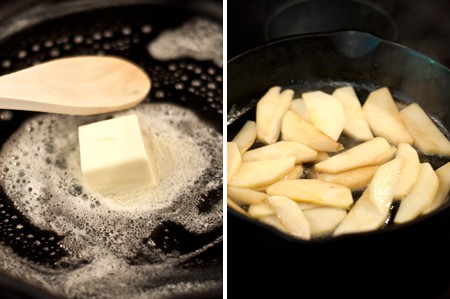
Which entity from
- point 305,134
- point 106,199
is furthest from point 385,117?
point 106,199

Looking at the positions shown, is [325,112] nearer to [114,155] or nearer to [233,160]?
[233,160]

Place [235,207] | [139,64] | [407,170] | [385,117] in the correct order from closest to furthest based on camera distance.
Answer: [235,207], [407,170], [385,117], [139,64]

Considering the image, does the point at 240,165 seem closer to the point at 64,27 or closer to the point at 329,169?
the point at 329,169

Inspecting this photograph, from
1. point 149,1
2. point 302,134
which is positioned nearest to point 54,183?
point 302,134

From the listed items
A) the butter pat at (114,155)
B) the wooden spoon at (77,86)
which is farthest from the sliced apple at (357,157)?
the wooden spoon at (77,86)

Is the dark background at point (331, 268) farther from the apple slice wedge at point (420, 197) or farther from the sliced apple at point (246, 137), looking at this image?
the sliced apple at point (246, 137)

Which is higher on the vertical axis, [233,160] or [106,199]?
[233,160]

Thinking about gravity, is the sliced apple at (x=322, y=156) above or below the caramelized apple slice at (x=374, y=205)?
below
